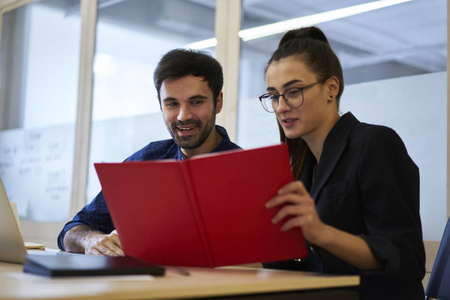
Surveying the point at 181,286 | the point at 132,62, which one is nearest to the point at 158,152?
the point at 181,286

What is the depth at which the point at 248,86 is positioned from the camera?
325cm

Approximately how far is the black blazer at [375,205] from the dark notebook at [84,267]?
514 mm

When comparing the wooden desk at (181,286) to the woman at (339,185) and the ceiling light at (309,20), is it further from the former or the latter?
the ceiling light at (309,20)

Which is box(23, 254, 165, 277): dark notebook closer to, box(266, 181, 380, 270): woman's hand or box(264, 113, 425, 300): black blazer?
box(266, 181, 380, 270): woman's hand

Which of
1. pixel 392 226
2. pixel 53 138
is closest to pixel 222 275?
pixel 392 226

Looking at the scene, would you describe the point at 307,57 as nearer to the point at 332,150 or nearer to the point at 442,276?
the point at 332,150

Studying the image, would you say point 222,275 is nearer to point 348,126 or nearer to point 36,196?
point 348,126

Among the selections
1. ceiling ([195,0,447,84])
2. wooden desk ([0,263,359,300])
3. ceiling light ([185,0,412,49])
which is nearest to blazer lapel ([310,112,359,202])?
wooden desk ([0,263,359,300])

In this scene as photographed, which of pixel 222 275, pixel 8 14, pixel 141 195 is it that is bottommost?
pixel 222 275

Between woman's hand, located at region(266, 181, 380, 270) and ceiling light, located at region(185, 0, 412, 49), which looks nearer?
woman's hand, located at region(266, 181, 380, 270)

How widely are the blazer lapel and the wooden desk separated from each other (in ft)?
1.32

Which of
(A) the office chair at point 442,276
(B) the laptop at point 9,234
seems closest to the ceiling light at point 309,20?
(A) the office chair at point 442,276

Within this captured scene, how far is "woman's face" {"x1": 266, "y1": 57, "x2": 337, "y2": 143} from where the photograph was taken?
1.54 metres

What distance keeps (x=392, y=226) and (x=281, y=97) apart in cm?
46
